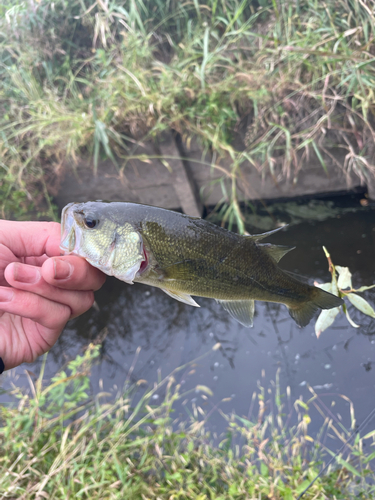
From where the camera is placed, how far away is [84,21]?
4375 mm

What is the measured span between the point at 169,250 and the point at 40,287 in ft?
1.74

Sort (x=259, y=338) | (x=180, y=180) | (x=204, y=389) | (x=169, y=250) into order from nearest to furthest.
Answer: (x=169, y=250) < (x=204, y=389) < (x=259, y=338) < (x=180, y=180)

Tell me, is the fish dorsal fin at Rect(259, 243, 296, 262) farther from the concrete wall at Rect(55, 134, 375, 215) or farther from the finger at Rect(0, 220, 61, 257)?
the concrete wall at Rect(55, 134, 375, 215)

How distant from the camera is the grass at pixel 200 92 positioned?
342cm

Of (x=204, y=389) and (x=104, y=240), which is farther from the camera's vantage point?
(x=204, y=389)

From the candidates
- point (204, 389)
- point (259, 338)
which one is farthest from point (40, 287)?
point (259, 338)

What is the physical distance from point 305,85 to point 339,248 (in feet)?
5.73

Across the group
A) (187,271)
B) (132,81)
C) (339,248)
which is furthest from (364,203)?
(187,271)

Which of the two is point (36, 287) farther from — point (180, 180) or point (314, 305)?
point (180, 180)

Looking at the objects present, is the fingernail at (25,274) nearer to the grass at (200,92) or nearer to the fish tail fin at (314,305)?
the fish tail fin at (314,305)

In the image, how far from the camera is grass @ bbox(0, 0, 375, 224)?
3422 mm

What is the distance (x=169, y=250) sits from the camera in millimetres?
1267

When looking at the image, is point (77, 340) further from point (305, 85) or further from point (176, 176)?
point (305, 85)

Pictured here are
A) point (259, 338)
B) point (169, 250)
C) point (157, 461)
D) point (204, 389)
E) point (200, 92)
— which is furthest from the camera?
point (200, 92)
